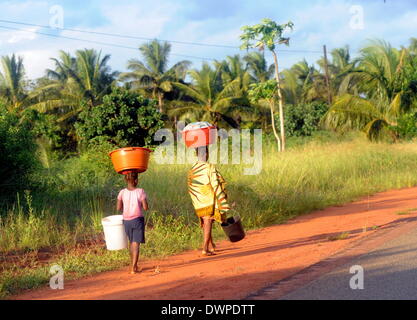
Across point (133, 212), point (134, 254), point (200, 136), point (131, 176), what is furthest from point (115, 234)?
point (200, 136)

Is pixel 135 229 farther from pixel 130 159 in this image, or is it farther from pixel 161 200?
pixel 161 200

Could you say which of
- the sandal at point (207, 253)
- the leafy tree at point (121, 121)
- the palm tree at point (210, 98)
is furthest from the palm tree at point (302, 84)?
the sandal at point (207, 253)

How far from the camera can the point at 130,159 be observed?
6.68 m

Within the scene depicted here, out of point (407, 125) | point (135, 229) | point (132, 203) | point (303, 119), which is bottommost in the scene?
point (135, 229)

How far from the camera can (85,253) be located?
8414mm

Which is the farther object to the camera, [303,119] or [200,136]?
[303,119]

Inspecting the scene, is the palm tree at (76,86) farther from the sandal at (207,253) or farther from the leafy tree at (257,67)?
the sandal at (207,253)

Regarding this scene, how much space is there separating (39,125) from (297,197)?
21.3 feet

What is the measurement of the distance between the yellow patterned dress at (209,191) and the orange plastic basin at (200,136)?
0.32 metres

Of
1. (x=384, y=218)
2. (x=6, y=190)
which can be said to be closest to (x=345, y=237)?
(x=384, y=218)

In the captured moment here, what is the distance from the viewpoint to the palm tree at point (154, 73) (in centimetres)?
3884

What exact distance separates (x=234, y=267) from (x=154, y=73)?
33.7 metres

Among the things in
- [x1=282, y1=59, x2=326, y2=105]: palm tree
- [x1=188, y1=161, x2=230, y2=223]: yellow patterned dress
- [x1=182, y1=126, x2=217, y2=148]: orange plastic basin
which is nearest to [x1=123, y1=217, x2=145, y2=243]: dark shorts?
[x1=188, y1=161, x2=230, y2=223]: yellow patterned dress
